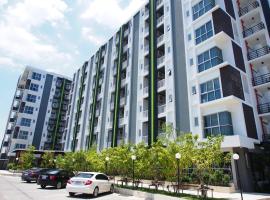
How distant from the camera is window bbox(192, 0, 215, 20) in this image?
26516 mm

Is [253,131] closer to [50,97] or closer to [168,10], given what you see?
[168,10]

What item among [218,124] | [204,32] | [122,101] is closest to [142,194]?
[218,124]

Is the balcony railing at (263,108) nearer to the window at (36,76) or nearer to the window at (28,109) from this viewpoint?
the window at (28,109)

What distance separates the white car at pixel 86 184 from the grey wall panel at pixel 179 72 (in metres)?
11.9

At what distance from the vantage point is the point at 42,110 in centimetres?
7288

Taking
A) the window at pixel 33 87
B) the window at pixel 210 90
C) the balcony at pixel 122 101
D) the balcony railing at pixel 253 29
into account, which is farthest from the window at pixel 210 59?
Result: the window at pixel 33 87

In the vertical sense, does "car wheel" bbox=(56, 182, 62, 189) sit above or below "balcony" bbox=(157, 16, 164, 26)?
below

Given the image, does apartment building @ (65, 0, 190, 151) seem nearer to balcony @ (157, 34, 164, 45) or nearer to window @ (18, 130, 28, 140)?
balcony @ (157, 34, 164, 45)

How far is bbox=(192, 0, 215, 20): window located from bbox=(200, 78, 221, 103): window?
899cm

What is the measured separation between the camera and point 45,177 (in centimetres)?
2094

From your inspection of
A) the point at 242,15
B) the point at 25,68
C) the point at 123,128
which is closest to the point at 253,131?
the point at 242,15

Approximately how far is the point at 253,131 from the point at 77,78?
4911 cm

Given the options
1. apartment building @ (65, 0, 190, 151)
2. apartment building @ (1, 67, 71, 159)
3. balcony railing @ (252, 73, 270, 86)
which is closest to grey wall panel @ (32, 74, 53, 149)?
apartment building @ (1, 67, 71, 159)

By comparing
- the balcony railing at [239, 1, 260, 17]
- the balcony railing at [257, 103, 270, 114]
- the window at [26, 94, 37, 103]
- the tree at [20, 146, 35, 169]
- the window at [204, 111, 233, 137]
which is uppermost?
the window at [26, 94, 37, 103]
